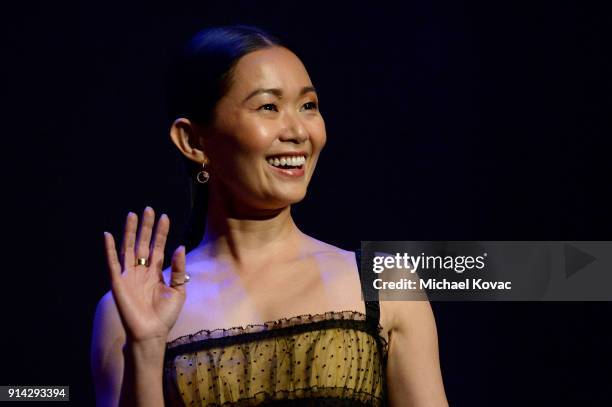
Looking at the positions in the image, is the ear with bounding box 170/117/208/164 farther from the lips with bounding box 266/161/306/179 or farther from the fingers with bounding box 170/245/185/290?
the fingers with bounding box 170/245/185/290

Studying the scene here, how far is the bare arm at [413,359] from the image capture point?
2215 mm

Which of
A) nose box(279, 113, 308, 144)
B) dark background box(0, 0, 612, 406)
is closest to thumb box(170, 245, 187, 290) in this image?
nose box(279, 113, 308, 144)

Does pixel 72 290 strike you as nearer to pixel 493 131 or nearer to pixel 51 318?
pixel 51 318

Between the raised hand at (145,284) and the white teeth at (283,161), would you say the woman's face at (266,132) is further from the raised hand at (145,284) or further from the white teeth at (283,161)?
the raised hand at (145,284)

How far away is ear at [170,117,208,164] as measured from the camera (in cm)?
241

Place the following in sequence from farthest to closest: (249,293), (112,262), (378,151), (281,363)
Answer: (378,151), (249,293), (281,363), (112,262)

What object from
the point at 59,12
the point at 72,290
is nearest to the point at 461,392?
the point at 72,290

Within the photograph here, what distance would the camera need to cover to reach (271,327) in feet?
7.41

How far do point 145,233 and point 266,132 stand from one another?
1.16 ft

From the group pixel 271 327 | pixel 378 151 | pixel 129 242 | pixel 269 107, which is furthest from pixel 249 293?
pixel 378 151

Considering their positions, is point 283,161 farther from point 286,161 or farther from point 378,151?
point 378,151

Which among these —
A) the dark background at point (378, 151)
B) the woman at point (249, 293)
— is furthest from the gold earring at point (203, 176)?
the dark background at point (378, 151)

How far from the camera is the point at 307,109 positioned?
2.37 meters

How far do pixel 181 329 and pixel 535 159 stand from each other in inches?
47.3
